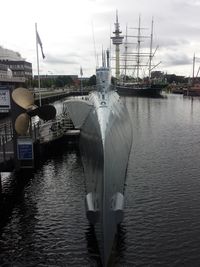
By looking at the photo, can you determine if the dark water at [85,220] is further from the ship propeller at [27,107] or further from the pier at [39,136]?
the ship propeller at [27,107]

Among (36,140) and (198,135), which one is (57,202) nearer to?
(36,140)

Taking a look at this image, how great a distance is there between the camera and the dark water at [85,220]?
21.2m

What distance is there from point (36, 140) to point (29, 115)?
25.6 ft

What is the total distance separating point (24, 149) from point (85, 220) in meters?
12.3

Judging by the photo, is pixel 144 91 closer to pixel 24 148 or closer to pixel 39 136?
pixel 39 136

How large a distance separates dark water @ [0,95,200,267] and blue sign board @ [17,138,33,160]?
2435mm

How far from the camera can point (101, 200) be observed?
64.3ft

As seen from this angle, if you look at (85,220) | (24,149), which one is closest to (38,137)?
(24,149)

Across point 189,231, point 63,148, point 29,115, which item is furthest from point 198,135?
point 189,231

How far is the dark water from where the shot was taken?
21.2 m

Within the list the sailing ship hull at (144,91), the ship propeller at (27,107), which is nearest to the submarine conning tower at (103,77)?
the ship propeller at (27,107)

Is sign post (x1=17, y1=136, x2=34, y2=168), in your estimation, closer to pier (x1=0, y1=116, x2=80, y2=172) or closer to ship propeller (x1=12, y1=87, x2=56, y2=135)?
ship propeller (x1=12, y1=87, x2=56, y2=135)

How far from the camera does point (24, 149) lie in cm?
3512

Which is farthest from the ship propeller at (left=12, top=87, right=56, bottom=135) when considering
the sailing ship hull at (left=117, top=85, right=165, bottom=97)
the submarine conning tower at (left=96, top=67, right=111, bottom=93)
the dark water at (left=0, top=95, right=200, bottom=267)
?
the sailing ship hull at (left=117, top=85, right=165, bottom=97)
